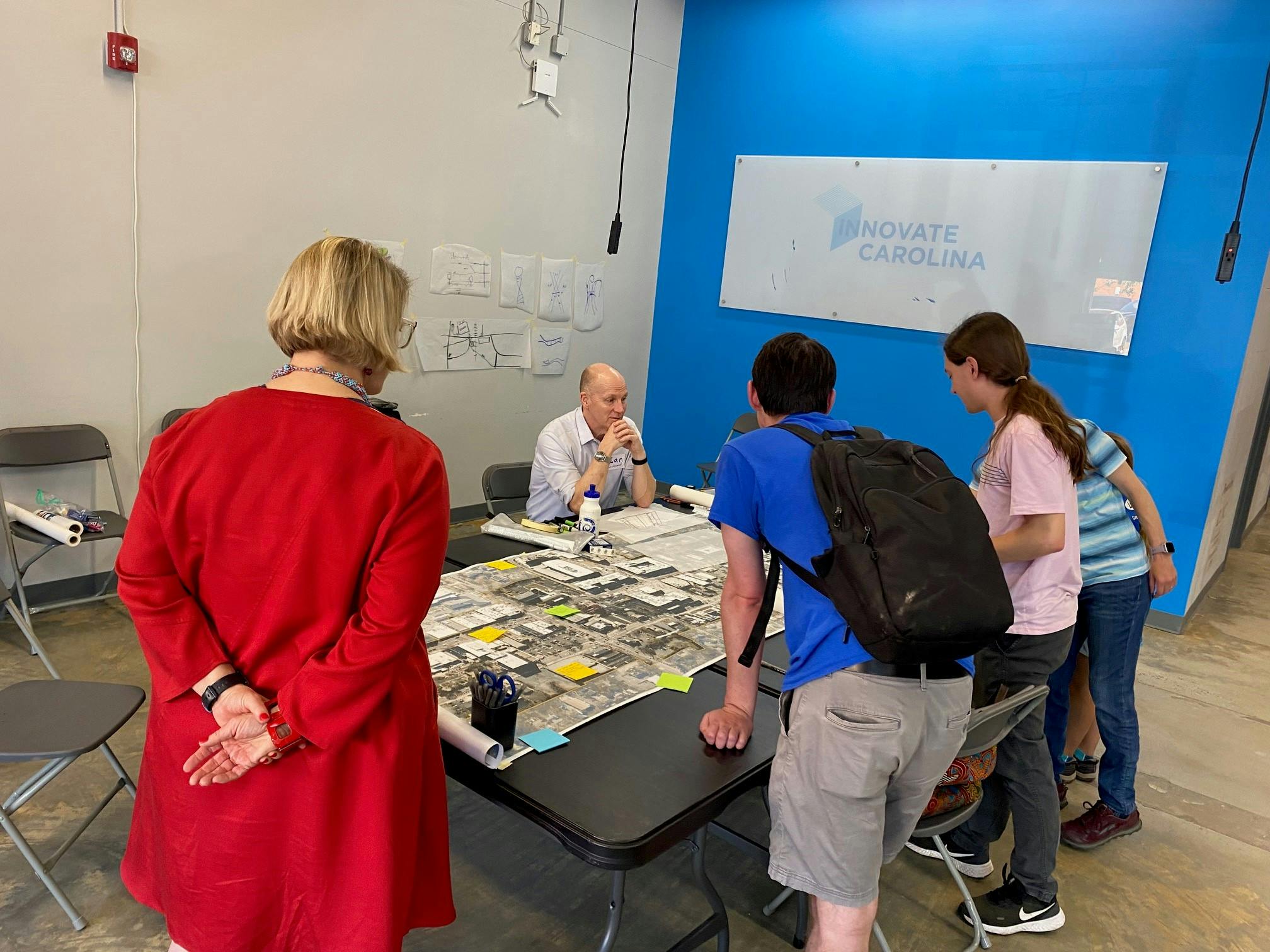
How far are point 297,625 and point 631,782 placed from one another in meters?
0.66

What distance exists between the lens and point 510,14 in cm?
514

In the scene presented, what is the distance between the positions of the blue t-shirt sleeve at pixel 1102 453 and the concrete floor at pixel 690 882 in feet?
3.98

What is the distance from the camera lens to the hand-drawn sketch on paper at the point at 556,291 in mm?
5789

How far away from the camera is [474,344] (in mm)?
5426

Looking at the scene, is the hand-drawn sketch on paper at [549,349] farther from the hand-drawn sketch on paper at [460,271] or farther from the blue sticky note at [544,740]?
the blue sticky note at [544,740]

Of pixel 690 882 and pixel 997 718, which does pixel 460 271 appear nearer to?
pixel 690 882

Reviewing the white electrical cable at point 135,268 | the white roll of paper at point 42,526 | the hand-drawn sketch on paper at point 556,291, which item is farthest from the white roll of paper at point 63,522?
the hand-drawn sketch on paper at point 556,291

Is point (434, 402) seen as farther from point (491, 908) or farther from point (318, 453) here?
point (318, 453)

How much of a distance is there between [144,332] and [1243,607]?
6.25 m

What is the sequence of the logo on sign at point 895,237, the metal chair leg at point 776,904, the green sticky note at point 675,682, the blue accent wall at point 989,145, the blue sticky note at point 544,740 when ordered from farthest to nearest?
the logo on sign at point 895,237 → the blue accent wall at point 989,145 → the metal chair leg at point 776,904 → the green sticky note at point 675,682 → the blue sticky note at point 544,740

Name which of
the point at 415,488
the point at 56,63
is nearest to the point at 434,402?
the point at 56,63

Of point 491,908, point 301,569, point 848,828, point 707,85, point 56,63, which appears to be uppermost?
point 707,85

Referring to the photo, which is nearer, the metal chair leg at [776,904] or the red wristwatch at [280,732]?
the red wristwatch at [280,732]

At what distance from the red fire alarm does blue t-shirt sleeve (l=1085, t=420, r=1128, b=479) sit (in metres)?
3.80
